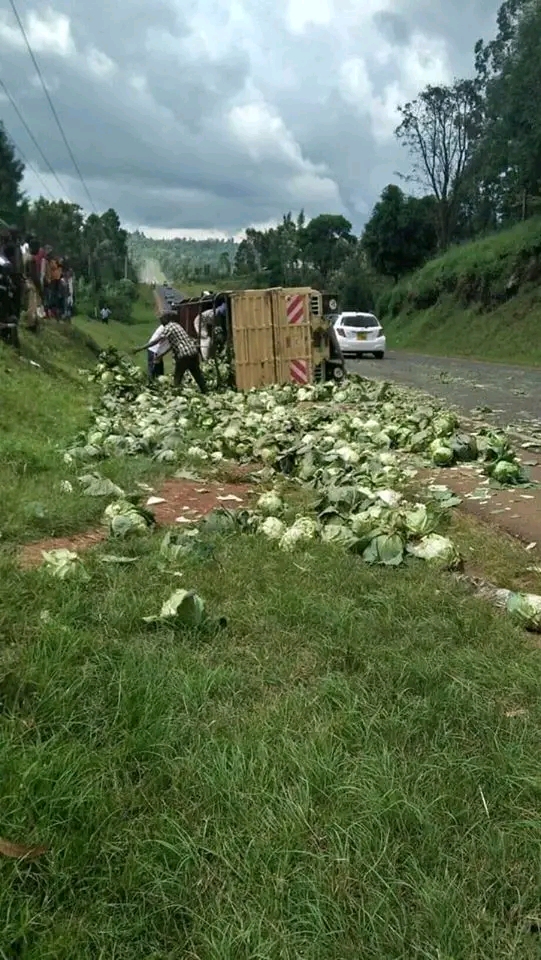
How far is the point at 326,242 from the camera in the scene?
88.1 m

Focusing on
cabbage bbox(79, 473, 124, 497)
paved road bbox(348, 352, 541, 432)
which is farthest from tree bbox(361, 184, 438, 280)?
cabbage bbox(79, 473, 124, 497)

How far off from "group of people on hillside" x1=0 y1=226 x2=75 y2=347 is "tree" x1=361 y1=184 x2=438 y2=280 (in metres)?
36.2

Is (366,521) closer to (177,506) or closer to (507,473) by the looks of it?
(177,506)

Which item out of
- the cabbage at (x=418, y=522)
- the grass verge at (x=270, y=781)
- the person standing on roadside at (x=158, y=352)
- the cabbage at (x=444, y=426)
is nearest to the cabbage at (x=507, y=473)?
the cabbage at (x=444, y=426)

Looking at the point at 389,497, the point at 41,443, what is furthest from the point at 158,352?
the point at 389,497

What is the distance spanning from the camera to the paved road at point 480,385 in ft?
40.5

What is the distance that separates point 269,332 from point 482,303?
26.5m

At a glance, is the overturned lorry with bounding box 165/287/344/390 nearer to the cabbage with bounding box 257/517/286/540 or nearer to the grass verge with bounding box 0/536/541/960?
the cabbage with bounding box 257/517/286/540

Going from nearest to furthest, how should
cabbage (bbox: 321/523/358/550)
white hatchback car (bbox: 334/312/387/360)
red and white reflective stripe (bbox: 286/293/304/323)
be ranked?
cabbage (bbox: 321/523/358/550) < red and white reflective stripe (bbox: 286/293/304/323) < white hatchback car (bbox: 334/312/387/360)

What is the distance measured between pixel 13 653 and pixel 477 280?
40.7 metres

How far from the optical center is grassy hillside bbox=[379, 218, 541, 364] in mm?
33688

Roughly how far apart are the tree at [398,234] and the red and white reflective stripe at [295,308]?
4461cm

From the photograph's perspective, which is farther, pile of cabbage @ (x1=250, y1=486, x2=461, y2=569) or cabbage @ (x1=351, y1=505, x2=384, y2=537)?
cabbage @ (x1=351, y1=505, x2=384, y2=537)

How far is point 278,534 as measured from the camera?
5.05 meters
